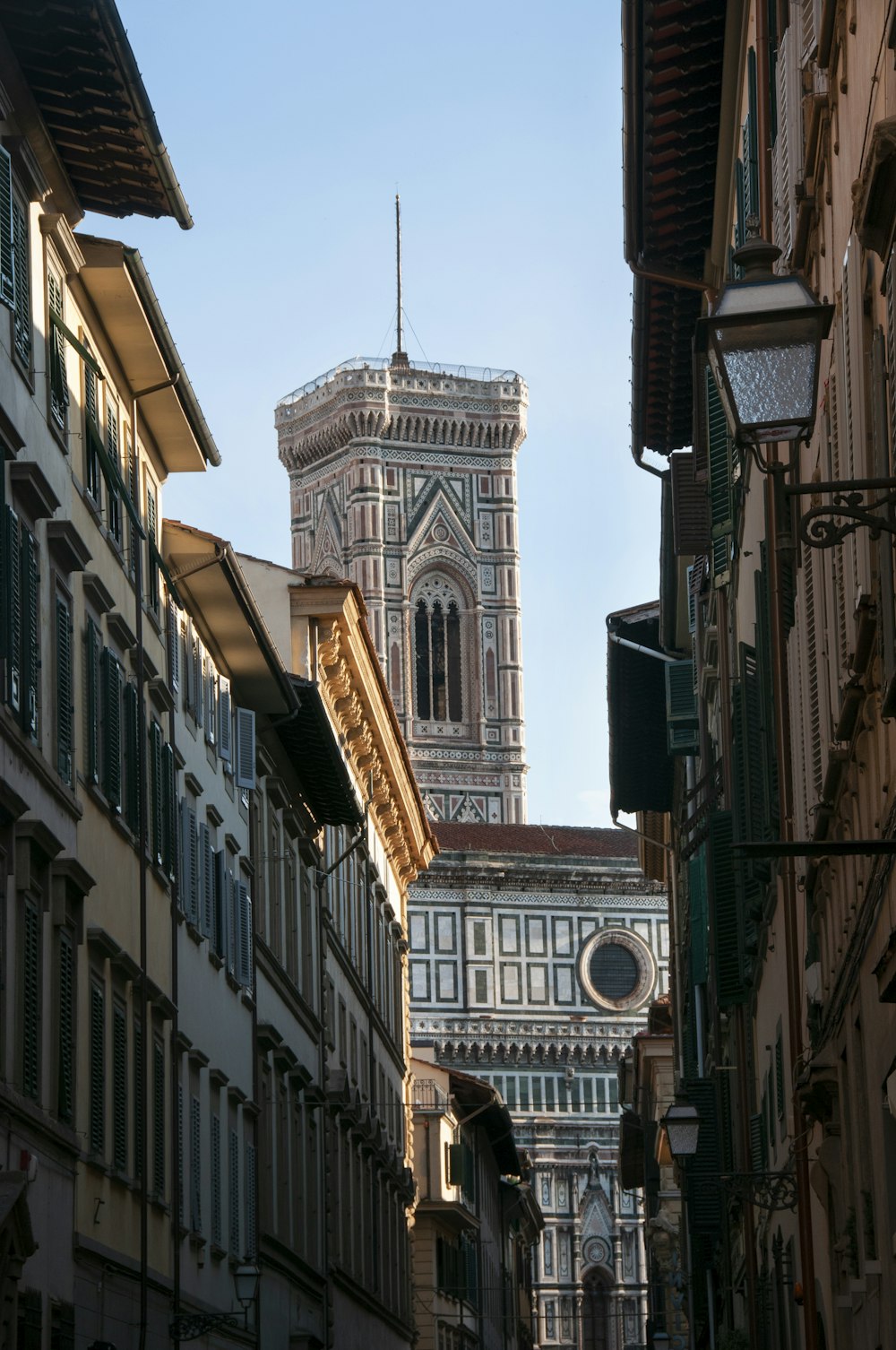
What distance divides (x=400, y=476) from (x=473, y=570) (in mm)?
5519

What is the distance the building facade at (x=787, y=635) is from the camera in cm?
934

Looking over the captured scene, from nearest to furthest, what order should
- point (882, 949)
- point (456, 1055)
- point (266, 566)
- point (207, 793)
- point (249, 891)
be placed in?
point (882, 949), point (207, 793), point (249, 891), point (266, 566), point (456, 1055)

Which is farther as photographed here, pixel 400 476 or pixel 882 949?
pixel 400 476

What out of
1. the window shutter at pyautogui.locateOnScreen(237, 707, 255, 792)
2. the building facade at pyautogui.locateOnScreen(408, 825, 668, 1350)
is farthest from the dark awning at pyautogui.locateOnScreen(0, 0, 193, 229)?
the building facade at pyautogui.locateOnScreen(408, 825, 668, 1350)

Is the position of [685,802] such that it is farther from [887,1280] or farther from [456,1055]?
[456,1055]

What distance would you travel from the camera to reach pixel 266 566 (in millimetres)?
32938

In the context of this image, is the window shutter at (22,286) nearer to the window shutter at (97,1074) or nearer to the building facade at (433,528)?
the window shutter at (97,1074)

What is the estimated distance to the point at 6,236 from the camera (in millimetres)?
14562

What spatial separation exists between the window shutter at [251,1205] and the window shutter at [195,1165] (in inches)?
129

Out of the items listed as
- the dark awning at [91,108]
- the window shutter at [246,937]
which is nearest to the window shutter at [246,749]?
the window shutter at [246,937]

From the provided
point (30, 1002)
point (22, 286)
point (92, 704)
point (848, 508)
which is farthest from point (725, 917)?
point (848, 508)

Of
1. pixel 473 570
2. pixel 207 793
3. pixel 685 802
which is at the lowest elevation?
pixel 207 793

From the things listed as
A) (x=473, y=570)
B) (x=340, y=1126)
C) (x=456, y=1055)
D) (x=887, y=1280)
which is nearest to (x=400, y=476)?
(x=473, y=570)

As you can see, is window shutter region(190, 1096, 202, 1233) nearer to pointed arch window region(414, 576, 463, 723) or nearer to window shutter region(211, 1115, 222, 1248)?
window shutter region(211, 1115, 222, 1248)
